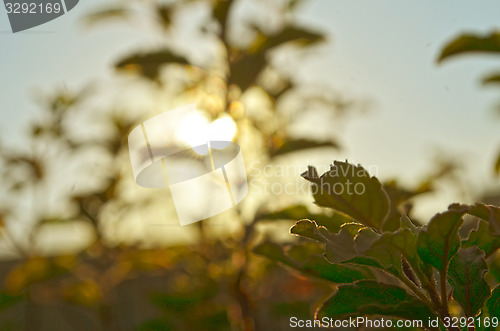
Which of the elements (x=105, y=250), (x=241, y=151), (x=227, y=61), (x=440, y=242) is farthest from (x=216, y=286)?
(x=440, y=242)

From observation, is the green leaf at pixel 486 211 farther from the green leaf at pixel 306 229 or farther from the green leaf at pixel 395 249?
the green leaf at pixel 306 229

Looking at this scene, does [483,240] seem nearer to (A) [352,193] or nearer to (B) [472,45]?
(A) [352,193]

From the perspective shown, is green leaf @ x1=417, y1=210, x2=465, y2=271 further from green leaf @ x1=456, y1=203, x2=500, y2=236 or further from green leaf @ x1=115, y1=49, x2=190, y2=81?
green leaf @ x1=115, y1=49, x2=190, y2=81

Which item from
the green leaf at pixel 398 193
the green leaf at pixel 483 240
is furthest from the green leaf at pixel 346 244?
the green leaf at pixel 398 193

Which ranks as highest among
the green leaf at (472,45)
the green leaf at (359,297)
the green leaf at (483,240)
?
the green leaf at (472,45)

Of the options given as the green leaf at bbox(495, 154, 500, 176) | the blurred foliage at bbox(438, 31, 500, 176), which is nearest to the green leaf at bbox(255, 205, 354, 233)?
the blurred foliage at bbox(438, 31, 500, 176)

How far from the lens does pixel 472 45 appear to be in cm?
131

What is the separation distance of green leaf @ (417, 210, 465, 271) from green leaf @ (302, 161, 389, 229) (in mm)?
127

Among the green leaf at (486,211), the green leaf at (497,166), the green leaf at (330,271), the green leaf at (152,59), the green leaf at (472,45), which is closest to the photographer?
the green leaf at (486,211)

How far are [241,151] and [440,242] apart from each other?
74.3 inches

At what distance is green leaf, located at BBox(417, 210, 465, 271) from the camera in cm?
63

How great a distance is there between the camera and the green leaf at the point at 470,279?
73cm

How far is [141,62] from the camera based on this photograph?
86.8 inches

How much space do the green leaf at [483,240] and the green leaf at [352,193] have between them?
0.15 m
